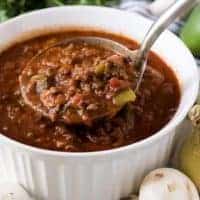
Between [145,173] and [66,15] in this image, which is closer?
[145,173]

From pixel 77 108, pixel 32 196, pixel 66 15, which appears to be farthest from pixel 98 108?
pixel 66 15

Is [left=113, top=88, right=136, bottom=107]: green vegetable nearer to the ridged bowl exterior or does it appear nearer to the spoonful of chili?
the spoonful of chili

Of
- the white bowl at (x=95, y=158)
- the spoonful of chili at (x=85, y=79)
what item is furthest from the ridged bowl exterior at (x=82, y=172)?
the spoonful of chili at (x=85, y=79)

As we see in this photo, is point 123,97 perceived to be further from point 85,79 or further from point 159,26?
point 159,26

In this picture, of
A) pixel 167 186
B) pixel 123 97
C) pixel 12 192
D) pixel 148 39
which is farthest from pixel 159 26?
pixel 12 192

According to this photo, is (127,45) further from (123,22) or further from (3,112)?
(3,112)

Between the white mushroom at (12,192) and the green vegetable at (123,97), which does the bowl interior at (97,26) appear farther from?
the white mushroom at (12,192)
